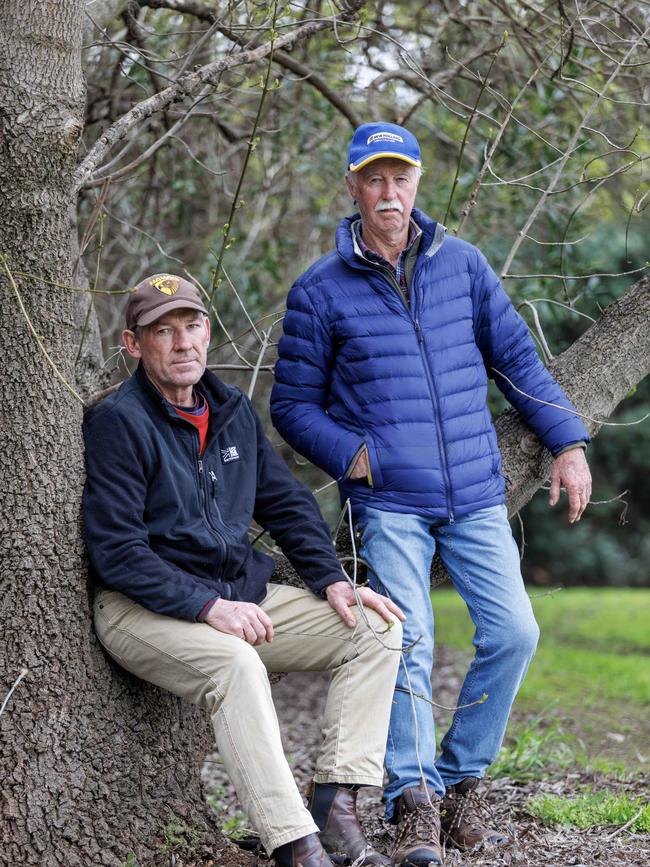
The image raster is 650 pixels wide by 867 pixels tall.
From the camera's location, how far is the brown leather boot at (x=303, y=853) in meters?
2.92

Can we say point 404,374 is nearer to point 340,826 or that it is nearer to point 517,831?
point 340,826

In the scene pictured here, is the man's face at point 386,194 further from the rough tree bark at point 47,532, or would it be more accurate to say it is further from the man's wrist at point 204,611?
the man's wrist at point 204,611

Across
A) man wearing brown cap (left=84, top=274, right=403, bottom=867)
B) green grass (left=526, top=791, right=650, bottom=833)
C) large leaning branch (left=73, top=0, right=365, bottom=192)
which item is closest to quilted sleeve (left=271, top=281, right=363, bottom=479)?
man wearing brown cap (left=84, top=274, right=403, bottom=867)

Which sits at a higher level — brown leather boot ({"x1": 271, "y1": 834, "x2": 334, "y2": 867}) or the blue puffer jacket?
the blue puffer jacket

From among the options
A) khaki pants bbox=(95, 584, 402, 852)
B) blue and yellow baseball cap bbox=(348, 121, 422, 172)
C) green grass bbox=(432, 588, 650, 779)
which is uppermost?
blue and yellow baseball cap bbox=(348, 121, 422, 172)

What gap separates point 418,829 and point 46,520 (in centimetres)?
152

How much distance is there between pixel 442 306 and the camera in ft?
12.1

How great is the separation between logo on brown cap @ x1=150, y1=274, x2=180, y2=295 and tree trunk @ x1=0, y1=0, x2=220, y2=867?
0.28m

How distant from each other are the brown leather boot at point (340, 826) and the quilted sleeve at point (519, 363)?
1.45 meters

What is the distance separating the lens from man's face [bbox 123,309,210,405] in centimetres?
333

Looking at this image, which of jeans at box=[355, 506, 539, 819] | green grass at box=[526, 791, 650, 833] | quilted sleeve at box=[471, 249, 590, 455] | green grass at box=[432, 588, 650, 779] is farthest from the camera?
green grass at box=[432, 588, 650, 779]

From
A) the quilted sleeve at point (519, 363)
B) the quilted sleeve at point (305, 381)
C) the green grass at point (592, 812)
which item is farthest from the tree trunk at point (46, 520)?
the green grass at point (592, 812)

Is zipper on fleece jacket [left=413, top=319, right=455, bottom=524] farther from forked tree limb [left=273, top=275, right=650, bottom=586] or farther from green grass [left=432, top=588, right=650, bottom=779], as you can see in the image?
green grass [left=432, top=588, right=650, bottom=779]

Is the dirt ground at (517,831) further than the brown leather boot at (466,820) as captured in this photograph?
No
